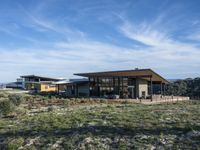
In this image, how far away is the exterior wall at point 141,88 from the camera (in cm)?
4256

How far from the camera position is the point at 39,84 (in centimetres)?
6531

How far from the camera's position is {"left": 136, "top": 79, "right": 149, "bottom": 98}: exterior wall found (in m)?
42.6

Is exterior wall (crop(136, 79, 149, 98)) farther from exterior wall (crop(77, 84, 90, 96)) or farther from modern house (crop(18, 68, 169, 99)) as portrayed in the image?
exterior wall (crop(77, 84, 90, 96))

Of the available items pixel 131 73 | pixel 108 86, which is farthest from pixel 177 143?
pixel 108 86

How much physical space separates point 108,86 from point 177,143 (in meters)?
33.2

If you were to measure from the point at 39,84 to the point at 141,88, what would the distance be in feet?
97.5

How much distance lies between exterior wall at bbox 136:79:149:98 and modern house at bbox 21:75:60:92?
1004 inches

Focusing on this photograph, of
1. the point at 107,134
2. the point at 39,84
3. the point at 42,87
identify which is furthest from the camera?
the point at 39,84

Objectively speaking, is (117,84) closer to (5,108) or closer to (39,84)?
(5,108)

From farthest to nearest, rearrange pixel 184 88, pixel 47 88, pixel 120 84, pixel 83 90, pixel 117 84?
pixel 184 88
pixel 47 88
pixel 83 90
pixel 117 84
pixel 120 84

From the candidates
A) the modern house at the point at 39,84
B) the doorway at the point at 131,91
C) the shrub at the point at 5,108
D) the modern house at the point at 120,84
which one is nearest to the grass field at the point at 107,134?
the shrub at the point at 5,108

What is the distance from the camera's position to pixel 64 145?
1107cm

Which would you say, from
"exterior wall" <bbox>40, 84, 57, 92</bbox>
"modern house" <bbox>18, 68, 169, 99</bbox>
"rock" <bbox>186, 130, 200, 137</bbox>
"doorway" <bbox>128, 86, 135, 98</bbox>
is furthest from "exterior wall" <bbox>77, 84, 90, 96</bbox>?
"rock" <bbox>186, 130, 200, 137</bbox>

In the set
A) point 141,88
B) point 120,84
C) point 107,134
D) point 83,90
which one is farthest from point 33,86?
point 107,134
